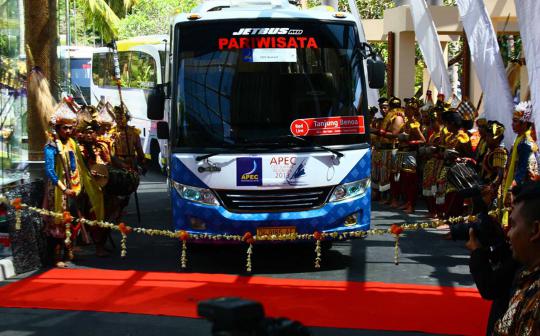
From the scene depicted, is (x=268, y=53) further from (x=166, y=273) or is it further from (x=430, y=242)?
(x=430, y=242)

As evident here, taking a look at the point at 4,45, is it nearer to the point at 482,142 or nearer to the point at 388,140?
the point at 482,142

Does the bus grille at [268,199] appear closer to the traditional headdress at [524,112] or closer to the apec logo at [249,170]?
the apec logo at [249,170]

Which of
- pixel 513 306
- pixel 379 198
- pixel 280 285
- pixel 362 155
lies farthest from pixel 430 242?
pixel 513 306

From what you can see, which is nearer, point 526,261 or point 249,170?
point 526,261

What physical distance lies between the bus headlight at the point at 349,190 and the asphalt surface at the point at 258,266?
883 mm

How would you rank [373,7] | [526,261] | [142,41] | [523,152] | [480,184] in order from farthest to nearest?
[373,7], [142,41], [480,184], [523,152], [526,261]

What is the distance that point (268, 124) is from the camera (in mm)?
10297

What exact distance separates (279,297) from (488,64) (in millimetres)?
6261

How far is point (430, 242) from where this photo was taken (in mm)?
12820

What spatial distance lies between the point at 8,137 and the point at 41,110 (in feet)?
5.77

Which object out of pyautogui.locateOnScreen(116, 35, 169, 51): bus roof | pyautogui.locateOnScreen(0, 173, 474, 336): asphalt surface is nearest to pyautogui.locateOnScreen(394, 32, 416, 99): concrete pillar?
pyautogui.locateOnScreen(116, 35, 169, 51): bus roof

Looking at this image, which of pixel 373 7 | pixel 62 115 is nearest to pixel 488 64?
pixel 62 115

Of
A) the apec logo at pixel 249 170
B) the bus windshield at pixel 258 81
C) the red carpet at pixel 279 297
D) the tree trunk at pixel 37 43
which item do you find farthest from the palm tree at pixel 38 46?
the apec logo at pixel 249 170

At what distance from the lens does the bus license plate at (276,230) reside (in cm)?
1007
